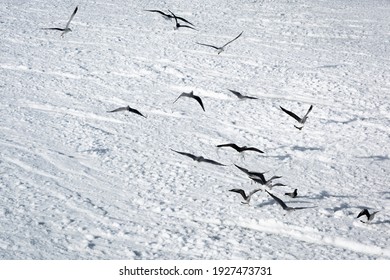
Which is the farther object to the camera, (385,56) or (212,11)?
(212,11)

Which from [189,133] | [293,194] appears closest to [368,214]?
[293,194]

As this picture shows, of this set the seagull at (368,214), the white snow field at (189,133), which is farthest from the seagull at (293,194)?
the seagull at (368,214)

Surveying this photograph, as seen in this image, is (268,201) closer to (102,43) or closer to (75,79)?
(75,79)

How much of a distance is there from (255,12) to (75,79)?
8.17ft

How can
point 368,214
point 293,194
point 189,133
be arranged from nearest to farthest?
1. point 368,214
2. point 293,194
3. point 189,133

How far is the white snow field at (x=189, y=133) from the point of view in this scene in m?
2.96

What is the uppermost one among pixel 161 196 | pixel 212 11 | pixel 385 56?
pixel 161 196

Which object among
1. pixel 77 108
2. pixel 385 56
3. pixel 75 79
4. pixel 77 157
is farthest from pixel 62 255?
pixel 385 56

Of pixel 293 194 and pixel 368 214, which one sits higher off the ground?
pixel 368 214

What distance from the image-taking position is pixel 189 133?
4.08 meters

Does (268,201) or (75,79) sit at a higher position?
(268,201)

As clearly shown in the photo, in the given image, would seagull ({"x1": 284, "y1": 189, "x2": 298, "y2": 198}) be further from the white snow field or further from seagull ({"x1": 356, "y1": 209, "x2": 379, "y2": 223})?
seagull ({"x1": 356, "y1": 209, "x2": 379, "y2": 223})

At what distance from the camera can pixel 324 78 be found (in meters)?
4.98

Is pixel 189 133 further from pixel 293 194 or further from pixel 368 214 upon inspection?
pixel 368 214
